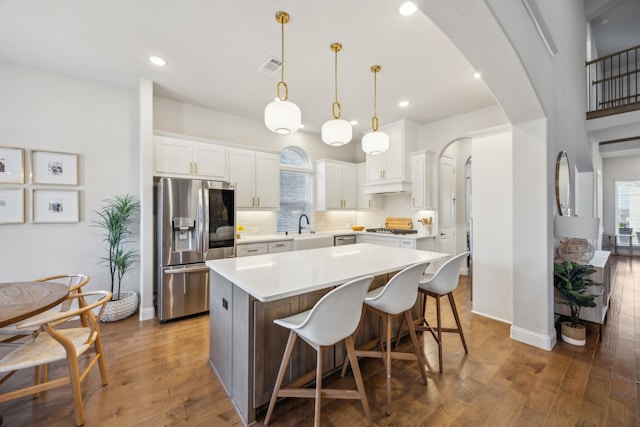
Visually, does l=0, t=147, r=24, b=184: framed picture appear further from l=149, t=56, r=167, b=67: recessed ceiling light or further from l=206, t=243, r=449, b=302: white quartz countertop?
l=206, t=243, r=449, b=302: white quartz countertop

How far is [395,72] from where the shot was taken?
10.2 ft

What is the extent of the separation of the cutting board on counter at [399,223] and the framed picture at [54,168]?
5.01m

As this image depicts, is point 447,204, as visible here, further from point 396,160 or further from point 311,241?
point 311,241

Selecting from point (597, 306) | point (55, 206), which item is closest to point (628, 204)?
point (597, 306)

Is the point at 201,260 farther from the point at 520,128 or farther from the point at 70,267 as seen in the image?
the point at 520,128

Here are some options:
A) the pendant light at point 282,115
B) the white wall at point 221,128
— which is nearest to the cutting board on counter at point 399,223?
the white wall at point 221,128

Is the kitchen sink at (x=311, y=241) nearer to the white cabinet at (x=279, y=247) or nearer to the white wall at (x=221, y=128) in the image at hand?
the white cabinet at (x=279, y=247)

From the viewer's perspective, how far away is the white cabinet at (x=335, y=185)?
530 cm

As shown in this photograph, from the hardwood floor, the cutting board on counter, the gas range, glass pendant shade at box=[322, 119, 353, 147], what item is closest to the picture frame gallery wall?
the hardwood floor

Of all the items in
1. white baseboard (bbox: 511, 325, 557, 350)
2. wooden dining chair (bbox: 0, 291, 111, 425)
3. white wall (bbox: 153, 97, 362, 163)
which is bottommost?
white baseboard (bbox: 511, 325, 557, 350)

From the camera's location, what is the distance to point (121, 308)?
10.3ft

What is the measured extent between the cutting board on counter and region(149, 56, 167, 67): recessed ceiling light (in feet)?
14.6

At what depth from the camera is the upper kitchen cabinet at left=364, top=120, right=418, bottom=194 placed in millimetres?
4702

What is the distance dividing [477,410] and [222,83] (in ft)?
13.6
